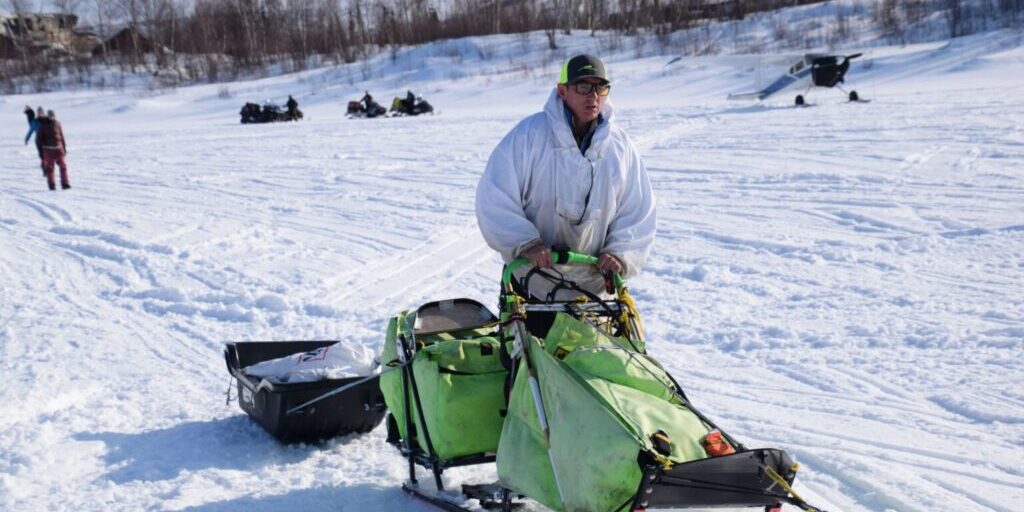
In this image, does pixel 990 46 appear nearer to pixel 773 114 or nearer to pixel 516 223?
pixel 773 114

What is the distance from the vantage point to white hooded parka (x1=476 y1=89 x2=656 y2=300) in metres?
3.88

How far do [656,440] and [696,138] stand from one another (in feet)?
51.2

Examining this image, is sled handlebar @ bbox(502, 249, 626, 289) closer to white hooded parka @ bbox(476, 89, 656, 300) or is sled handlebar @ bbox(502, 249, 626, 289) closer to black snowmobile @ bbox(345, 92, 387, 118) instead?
white hooded parka @ bbox(476, 89, 656, 300)

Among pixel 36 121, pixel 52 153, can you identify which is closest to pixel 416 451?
pixel 52 153

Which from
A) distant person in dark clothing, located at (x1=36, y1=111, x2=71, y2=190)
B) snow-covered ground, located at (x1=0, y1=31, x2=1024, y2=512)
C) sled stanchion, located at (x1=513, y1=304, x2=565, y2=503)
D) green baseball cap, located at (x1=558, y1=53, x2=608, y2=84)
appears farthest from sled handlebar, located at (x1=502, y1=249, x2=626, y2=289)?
distant person in dark clothing, located at (x1=36, y1=111, x2=71, y2=190)

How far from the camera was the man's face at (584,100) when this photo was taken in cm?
380

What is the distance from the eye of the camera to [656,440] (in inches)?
114

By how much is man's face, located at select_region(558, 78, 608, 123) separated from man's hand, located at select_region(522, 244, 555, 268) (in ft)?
1.85

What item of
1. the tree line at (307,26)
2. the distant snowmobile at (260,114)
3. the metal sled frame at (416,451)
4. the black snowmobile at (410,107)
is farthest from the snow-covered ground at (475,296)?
the tree line at (307,26)

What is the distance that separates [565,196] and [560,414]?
3.71 feet

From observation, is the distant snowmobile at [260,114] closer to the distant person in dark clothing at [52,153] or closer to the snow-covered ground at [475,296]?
the snow-covered ground at [475,296]

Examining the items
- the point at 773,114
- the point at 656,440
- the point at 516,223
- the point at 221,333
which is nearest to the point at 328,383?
the point at 516,223

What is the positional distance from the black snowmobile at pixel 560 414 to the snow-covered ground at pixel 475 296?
0.54 metres

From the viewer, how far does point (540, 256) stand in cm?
375
